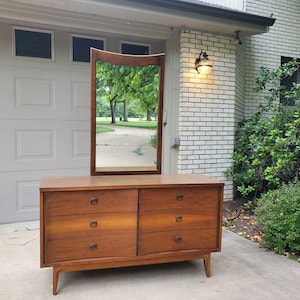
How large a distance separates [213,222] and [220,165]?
2.11 meters

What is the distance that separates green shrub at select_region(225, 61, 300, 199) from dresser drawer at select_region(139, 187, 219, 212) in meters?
1.87

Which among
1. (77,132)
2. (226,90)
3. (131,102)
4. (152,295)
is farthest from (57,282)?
(226,90)

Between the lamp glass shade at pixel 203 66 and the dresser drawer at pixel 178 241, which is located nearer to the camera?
the dresser drawer at pixel 178 241

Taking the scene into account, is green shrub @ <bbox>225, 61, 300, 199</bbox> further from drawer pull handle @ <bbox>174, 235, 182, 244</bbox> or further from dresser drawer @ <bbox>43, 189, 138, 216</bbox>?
dresser drawer @ <bbox>43, 189, 138, 216</bbox>

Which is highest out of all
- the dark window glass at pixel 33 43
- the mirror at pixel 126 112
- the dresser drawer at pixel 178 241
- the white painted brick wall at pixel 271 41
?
the white painted brick wall at pixel 271 41

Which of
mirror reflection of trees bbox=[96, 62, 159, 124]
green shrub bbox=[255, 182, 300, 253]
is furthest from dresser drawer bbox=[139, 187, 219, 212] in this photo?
green shrub bbox=[255, 182, 300, 253]

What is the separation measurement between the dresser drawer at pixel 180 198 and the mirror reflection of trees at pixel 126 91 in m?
0.87

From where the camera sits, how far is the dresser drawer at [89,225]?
2279mm

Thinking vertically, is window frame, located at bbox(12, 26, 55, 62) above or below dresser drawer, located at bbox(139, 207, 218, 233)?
above

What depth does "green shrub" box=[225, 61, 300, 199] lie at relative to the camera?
4.18 metres

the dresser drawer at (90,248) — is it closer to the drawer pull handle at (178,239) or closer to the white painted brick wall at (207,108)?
the drawer pull handle at (178,239)

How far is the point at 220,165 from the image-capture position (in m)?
4.66

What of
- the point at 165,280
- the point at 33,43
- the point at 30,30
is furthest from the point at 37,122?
the point at 165,280

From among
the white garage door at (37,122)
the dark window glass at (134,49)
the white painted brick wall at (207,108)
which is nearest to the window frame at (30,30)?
the white garage door at (37,122)
